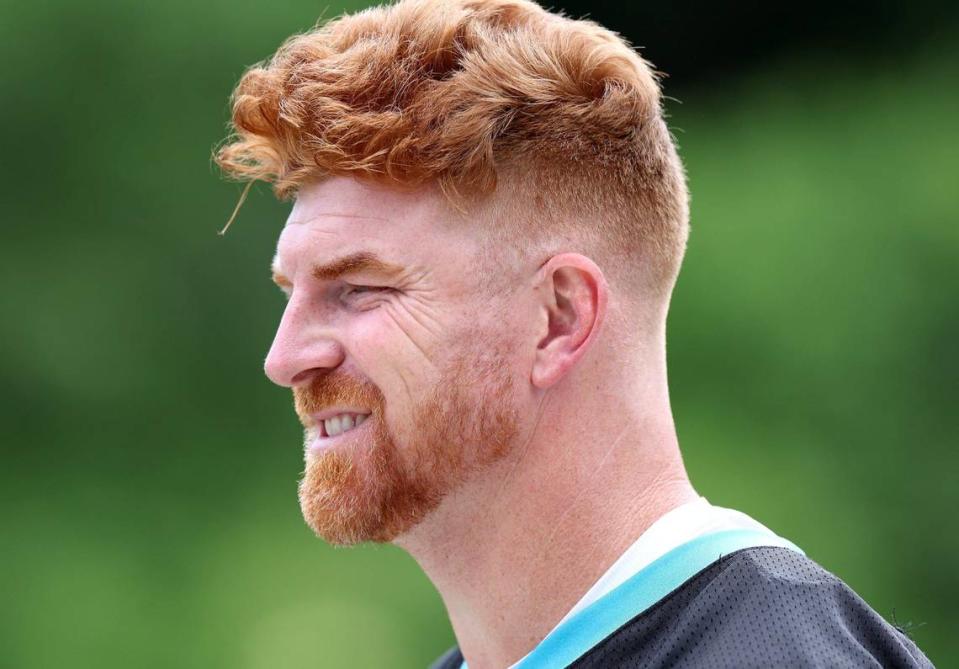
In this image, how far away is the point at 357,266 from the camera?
218 cm

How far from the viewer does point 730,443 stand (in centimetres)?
575

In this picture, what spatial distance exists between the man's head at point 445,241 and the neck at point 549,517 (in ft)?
0.16

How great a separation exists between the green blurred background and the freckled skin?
3568mm

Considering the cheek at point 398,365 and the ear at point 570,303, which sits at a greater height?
the ear at point 570,303

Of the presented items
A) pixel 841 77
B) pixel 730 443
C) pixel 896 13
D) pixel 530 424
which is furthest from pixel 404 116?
pixel 896 13

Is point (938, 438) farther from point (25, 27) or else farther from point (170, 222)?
point (25, 27)

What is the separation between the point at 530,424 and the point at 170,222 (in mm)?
4543

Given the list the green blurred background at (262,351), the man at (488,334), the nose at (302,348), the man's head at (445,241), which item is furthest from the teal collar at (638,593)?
the green blurred background at (262,351)

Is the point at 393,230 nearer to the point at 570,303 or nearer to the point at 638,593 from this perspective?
the point at 570,303

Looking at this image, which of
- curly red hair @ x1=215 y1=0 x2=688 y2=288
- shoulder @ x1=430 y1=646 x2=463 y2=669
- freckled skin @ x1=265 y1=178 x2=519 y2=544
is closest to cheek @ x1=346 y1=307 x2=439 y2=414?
freckled skin @ x1=265 y1=178 x2=519 y2=544

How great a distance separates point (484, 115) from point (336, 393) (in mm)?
558

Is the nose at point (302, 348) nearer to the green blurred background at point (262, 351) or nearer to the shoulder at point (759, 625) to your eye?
the shoulder at point (759, 625)

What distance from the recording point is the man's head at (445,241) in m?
2.13

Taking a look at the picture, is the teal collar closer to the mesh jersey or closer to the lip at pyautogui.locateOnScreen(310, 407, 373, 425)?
the mesh jersey
